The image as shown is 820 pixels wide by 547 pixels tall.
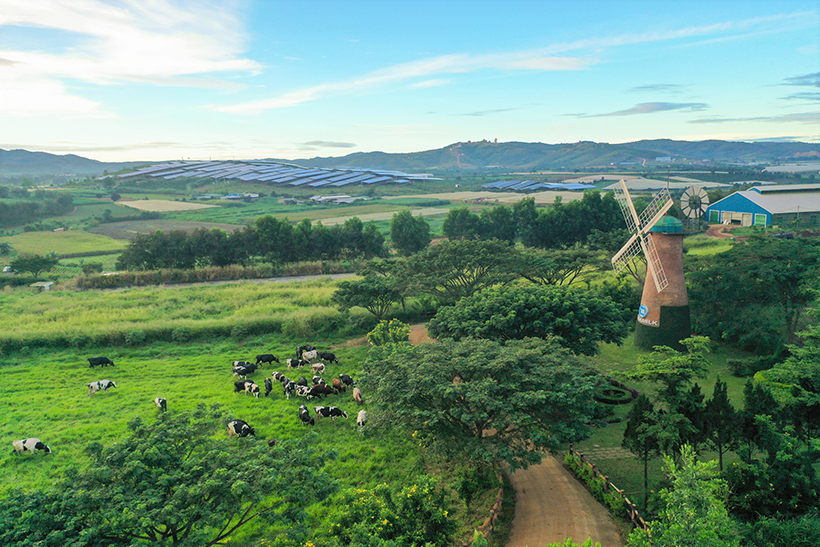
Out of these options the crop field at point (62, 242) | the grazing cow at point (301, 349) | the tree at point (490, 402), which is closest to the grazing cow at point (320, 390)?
the grazing cow at point (301, 349)

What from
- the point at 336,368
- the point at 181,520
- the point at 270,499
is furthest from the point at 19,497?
the point at 336,368

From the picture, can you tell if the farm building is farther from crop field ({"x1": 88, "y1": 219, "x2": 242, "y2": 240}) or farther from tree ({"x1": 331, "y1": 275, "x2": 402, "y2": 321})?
crop field ({"x1": 88, "y1": 219, "x2": 242, "y2": 240})

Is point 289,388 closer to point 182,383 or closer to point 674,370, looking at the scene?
point 182,383

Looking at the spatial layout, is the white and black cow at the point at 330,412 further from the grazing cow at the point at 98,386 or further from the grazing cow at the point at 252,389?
the grazing cow at the point at 98,386

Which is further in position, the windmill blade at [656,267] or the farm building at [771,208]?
the farm building at [771,208]

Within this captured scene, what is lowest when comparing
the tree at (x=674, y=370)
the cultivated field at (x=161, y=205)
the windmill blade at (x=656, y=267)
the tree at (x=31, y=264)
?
the tree at (x=31, y=264)

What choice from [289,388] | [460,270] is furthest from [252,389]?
[460,270]

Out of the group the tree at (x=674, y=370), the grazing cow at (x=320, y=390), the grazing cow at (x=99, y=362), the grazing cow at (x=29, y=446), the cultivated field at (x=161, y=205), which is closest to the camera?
the tree at (x=674, y=370)

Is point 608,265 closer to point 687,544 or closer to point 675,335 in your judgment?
point 675,335
